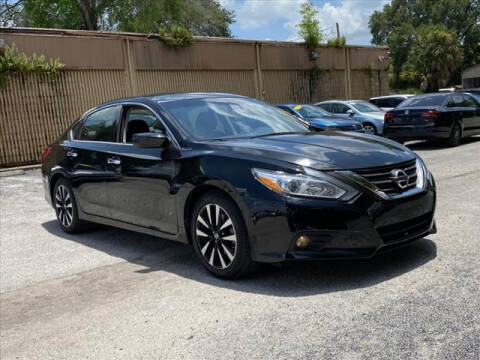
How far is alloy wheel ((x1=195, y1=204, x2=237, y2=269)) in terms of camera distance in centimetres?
442

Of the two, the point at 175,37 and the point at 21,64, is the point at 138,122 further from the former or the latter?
the point at 175,37

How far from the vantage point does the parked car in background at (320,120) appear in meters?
14.9

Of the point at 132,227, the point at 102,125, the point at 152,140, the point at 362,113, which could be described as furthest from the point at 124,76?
the point at 152,140

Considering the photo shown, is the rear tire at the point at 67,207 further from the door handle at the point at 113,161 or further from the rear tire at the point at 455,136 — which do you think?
the rear tire at the point at 455,136

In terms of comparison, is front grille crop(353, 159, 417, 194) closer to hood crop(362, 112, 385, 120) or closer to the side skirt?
the side skirt

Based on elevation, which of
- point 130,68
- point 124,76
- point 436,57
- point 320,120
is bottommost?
point 320,120

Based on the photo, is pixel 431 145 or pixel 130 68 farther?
pixel 130 68

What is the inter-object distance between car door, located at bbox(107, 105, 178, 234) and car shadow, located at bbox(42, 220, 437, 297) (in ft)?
1.26

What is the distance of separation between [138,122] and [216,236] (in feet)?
5.92

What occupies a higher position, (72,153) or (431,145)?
(72,153)

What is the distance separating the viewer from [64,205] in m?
6.90

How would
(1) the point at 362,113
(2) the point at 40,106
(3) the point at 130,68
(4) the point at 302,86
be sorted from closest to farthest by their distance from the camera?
(2) the point at 40,106 < (3) the point at 130,68 < (1) the point at 362,113 < (4) the point at 302,86

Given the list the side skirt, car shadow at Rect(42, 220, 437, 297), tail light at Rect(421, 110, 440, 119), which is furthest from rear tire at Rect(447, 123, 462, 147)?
the side skirt

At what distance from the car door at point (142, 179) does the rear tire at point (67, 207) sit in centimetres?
102
